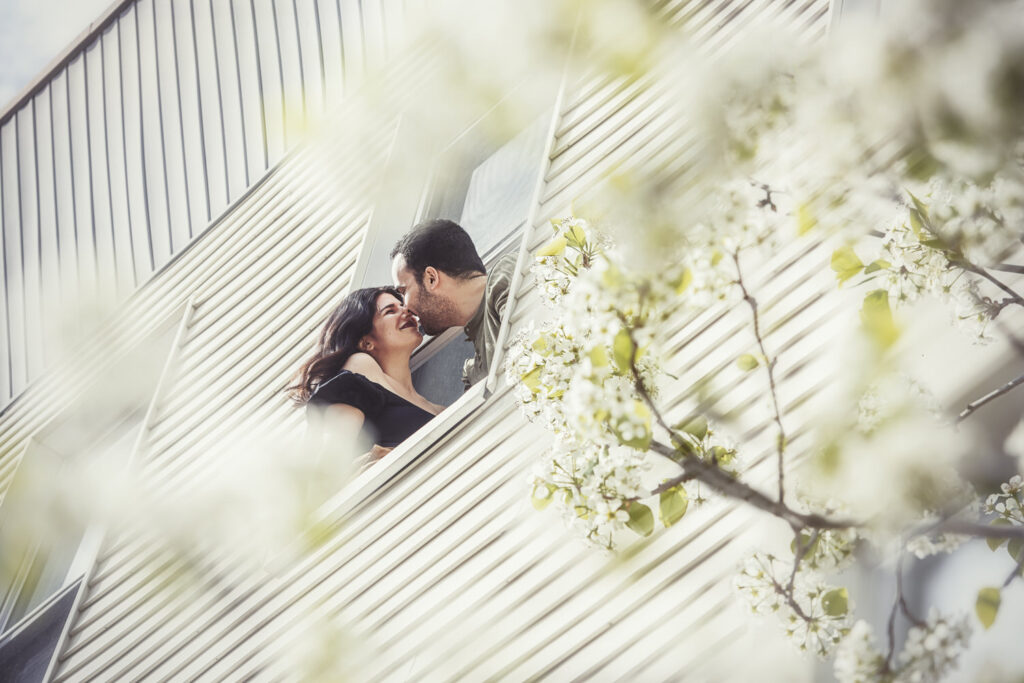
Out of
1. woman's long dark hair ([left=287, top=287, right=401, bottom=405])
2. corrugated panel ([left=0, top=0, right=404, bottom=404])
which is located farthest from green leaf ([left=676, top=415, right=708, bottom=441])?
corrugated panel ([left=0, top=0, right=404, bottom=404])

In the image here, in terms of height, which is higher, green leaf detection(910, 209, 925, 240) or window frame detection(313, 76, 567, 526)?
green leaf detection(910, 209, 925, 240)

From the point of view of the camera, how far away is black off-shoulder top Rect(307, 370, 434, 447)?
2.67 m

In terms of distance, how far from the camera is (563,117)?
3176 mm

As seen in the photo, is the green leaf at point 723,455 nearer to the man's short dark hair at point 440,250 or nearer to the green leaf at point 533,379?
the green leaf at point 533,379

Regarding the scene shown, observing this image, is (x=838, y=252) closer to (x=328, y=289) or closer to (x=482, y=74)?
(x=328, y=289)

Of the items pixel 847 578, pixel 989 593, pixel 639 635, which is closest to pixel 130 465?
pixel 639 635

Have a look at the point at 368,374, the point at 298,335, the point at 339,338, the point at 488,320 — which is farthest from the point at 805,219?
the point at 298,335

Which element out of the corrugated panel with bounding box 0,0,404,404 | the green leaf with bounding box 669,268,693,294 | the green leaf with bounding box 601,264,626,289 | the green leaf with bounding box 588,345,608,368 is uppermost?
the corrugated panel with bounding box 0,0,404,404

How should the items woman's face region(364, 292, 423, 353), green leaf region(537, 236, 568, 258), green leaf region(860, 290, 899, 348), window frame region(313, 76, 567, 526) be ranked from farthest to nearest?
1. woman's face region(364, 292, 423, 353)
2. window frame region(313, 76, 567, 526)
3. green leaf region(537, 236, 568, 258)
4. green leaf region(860, 290, 899, 348)

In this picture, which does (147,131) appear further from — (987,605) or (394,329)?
(987,605)

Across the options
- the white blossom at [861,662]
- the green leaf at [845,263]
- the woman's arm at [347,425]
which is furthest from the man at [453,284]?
the white blossom at [861,662]

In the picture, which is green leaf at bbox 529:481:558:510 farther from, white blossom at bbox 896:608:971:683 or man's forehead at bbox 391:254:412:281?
man's forehead at bbox 391:254:412:281

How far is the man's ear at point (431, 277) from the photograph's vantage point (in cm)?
305

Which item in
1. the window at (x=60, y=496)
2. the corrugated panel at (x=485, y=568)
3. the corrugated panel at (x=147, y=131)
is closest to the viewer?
the corrugated panel at (x=485, y=568)
